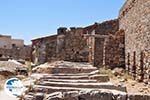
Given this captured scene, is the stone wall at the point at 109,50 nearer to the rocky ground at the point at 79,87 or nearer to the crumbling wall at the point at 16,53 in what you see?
the rocky ground at the point at 79,87

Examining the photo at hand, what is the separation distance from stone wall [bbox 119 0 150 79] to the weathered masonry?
2.31ft

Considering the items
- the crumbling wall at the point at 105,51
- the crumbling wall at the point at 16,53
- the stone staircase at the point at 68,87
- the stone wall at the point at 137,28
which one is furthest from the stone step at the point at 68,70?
the crumbling wall at the point at 16,53

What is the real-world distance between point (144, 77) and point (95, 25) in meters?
7.80

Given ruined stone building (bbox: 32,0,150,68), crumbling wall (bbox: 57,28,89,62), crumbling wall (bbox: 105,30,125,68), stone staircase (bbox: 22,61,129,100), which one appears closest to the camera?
stone staircase (bbox: 22,61,129,100)

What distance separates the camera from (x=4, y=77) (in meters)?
14.4

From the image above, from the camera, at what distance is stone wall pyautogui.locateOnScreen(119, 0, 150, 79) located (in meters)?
12.0

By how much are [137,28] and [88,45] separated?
612cm

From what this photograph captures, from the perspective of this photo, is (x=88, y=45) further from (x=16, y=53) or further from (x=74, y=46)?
(x=16, y=53)

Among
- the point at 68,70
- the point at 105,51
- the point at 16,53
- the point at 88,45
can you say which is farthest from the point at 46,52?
the point at 16,53

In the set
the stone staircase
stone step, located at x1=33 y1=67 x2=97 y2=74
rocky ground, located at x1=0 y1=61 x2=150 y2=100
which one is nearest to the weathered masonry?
rocky ground, located at x1=0 y1=61 x2=150 y2=100

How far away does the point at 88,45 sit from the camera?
1938 centimetres

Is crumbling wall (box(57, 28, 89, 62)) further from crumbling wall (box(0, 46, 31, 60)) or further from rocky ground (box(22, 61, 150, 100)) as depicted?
crumbling wall (box(0, 46, 31, 60))

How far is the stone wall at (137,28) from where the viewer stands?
12.0 m

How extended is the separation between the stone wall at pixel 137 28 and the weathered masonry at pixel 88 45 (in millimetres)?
703
